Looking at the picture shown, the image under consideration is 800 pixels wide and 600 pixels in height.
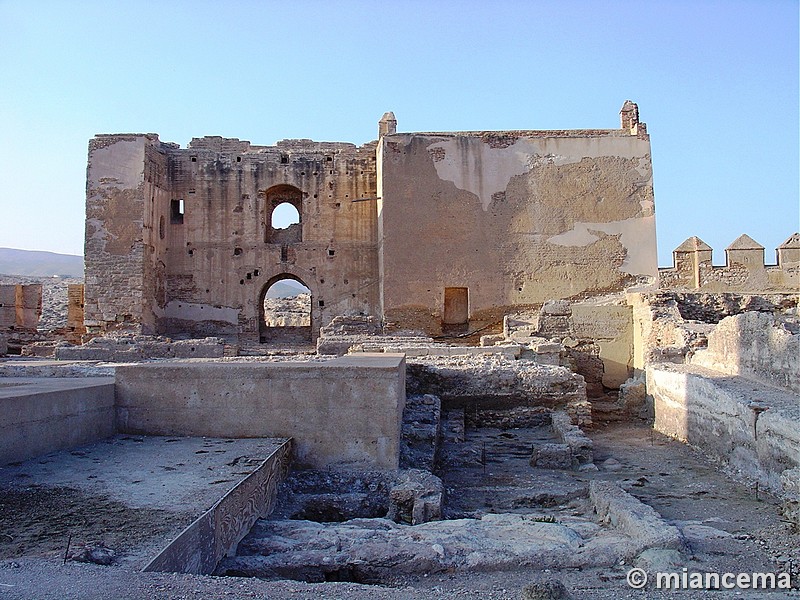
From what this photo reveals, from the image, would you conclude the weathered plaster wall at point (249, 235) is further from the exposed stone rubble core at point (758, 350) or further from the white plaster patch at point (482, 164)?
the exposed stone rubble core at point (758, 350)

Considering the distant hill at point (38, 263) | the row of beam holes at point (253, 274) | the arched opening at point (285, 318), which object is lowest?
the arched opening at point (285, 318)

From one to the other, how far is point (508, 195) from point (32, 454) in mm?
13389

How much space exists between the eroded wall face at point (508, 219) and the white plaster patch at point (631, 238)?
0.9 inches

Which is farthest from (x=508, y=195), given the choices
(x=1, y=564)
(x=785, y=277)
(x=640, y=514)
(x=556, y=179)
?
(x=1, y=564)

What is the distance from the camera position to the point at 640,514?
183 inches

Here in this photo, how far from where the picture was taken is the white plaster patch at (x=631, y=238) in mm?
16719

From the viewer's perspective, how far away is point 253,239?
1806 centimetres

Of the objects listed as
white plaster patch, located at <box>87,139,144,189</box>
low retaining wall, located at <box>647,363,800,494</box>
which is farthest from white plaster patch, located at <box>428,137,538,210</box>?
low retaining wall, located at <box>647,363,800,494</box>

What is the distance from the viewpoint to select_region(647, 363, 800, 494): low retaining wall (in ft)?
19.3

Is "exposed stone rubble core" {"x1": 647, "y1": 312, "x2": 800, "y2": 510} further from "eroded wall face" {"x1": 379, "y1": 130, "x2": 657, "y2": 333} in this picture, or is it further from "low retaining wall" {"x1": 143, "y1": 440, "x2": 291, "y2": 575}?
"eroded wall face" {"x1": 379, "y1": 130, "x2": 657, "y2": 333}

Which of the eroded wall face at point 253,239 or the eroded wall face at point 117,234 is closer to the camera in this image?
the eroded wall face at point 117,234

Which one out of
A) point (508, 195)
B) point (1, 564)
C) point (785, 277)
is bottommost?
point (1, 564)

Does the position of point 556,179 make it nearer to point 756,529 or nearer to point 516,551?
point 756,529

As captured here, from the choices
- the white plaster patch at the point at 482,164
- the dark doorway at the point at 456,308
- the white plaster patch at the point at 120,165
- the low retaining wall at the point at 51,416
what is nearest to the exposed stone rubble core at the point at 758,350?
the low retaining wall at the point at 51,416
